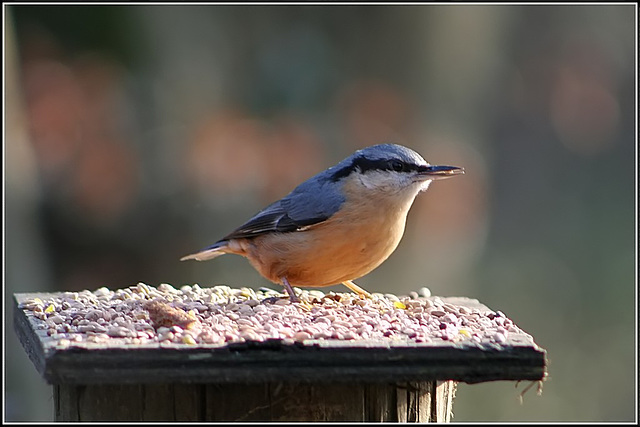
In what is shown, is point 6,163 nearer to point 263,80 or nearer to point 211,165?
point 211,165

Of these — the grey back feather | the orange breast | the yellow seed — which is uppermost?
the grey back feather

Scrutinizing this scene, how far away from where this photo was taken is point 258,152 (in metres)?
9.58

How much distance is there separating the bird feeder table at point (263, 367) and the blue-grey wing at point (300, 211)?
1207mm

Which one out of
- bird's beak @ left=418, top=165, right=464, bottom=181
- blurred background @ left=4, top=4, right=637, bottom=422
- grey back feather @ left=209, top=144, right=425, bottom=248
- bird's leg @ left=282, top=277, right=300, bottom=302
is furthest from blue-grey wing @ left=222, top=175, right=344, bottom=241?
blurred background @ left=4, top=4, right=637, bottom=422

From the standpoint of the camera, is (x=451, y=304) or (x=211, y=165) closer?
(x=451, y=304)

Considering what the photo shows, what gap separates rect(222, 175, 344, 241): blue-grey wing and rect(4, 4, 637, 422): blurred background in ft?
13.1

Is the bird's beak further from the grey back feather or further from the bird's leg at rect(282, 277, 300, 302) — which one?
the bird's leg at rect(282, 277, 300, 302)

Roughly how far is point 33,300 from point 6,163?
4307 mm

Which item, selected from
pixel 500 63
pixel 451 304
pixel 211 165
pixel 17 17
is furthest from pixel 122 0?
pixel 451 304

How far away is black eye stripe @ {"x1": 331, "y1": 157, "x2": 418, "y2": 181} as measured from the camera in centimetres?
451

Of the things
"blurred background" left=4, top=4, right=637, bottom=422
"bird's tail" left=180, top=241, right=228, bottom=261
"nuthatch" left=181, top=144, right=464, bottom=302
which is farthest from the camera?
"blurred background" left=4, top=4, right=637, bottom=422

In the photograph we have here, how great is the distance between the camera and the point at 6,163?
26.0 feet

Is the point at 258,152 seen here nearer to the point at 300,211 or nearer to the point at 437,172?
the point at 300,211

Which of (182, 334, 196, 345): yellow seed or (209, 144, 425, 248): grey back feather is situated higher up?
(209, 144, 425, 248): grey back feather
